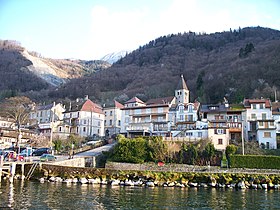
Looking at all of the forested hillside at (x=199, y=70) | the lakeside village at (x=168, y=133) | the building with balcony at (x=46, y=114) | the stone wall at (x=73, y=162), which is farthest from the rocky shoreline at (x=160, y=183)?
the forested hillside at (x=199, y=70)

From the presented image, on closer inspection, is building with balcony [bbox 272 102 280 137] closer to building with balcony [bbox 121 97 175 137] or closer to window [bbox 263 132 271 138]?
window [bbox 263 132 271 138]

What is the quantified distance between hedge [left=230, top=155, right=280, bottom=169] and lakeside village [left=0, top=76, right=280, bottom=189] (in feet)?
0.44

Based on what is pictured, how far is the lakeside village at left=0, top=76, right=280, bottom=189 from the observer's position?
3703cm

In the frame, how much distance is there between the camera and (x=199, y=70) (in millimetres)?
135000

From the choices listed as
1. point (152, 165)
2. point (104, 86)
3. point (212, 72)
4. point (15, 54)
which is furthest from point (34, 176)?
point (15, 54)

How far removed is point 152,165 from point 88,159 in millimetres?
9448

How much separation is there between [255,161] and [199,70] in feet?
314

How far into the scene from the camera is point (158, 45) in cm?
19125

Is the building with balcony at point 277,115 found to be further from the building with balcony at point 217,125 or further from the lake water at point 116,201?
the lake water at point 116,201

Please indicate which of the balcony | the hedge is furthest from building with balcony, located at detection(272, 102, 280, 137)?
the hedge

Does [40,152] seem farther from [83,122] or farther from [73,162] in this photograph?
[83,122]

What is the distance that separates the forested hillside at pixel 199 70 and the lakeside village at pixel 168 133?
21538 mm

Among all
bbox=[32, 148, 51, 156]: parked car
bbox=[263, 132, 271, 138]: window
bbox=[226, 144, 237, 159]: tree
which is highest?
bbox=[263, 132, 271, 138]: window

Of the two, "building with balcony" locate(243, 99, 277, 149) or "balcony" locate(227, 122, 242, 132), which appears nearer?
"building with balcony" locate(243, 99, 277, 149)
